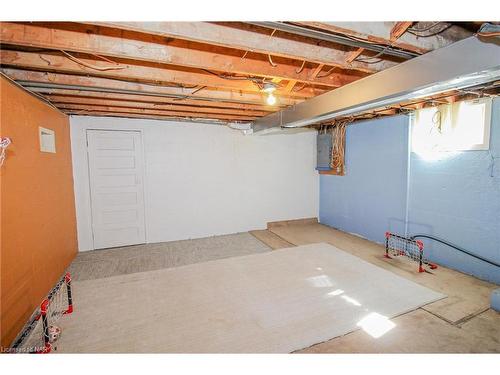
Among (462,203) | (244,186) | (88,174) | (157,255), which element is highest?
(88,174)

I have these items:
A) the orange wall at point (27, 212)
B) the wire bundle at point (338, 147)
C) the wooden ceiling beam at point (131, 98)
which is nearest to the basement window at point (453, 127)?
the wire bundle at point (338, 147)

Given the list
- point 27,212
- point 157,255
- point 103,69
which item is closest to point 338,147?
point 157,255

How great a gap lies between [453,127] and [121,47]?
13.2 ft

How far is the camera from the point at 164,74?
2389 mm

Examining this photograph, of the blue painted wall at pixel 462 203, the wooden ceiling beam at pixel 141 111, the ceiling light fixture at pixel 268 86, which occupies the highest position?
the wooden ceiling beam at pixel 141 111

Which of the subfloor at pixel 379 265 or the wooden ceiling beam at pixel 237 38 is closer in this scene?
the wooden ceiling beam at pixel 237 38

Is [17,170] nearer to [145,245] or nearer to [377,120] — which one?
[145,245]

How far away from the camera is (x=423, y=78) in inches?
76.5

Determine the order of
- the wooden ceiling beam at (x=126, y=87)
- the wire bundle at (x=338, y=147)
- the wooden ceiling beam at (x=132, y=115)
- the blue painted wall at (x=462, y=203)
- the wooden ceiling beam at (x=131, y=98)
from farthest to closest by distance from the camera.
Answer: the wire bundle at (x=338, y=147), the wooden ceiling beam at (x=132, y=115), the blue painted wall at (x=462, y=203), the wooden ceiling beam at (x=131, y=98), the wooden ceiling beam at (x=126, y=87)

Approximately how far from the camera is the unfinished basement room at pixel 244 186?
6.25ft

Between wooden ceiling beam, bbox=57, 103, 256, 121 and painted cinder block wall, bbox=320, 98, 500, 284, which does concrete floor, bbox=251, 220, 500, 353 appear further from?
wooden ceiling beam, bbox=57, 103, 256, 121

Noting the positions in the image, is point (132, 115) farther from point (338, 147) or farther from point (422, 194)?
point (422, 194)

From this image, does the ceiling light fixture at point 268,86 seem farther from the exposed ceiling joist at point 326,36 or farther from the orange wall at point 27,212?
the orange wall at point 27,212

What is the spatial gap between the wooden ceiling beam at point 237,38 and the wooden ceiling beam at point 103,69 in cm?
84
